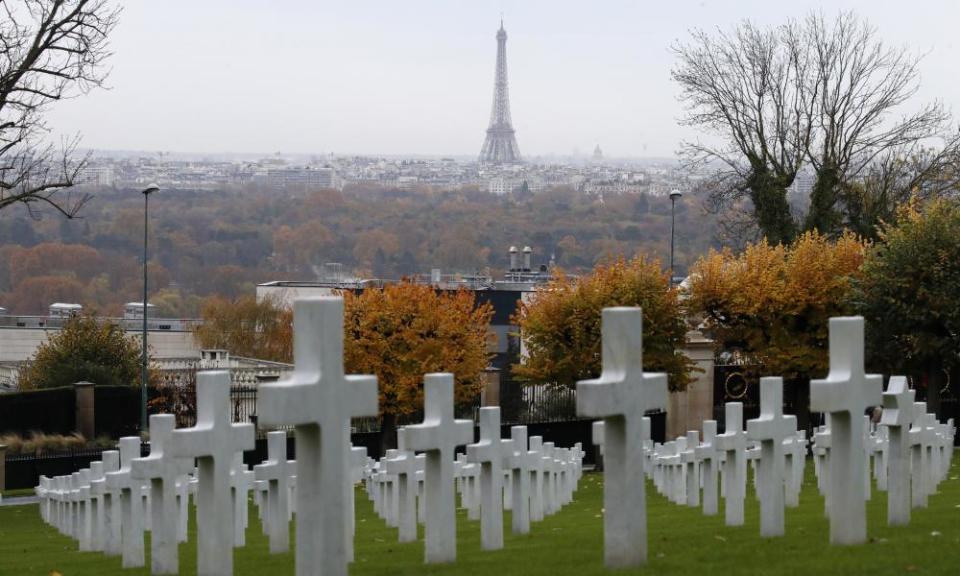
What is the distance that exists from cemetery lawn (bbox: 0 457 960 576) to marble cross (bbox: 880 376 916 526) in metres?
0.19

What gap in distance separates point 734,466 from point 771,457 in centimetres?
211

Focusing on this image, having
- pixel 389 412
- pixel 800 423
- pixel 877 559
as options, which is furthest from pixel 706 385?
pixel 877 559

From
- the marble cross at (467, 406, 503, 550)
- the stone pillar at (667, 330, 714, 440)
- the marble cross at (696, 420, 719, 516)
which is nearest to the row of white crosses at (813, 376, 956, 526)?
the marble cross at (696, 420, 719, 516)

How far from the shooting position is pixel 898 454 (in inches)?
507

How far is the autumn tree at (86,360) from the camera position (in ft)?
187

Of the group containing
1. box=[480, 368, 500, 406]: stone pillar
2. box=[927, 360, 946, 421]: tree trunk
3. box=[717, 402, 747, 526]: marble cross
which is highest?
box=[717, 402, 747, 526]: marble cross

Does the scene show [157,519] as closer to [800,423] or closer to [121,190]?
[800,423]

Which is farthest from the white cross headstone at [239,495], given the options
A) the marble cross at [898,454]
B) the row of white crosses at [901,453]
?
the marble cross at [898,454]

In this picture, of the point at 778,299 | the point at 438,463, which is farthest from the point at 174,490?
the point at 778,299

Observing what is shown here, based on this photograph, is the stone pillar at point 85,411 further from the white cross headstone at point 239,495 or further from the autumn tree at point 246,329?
the autumn tree at point 246,329

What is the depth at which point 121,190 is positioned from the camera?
181000 mm

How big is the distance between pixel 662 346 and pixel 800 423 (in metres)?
3.50

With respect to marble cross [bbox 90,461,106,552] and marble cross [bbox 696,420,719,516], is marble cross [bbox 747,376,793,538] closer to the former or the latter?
marble cross [bbox 696,420,719,516]

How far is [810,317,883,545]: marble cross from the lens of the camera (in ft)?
35.8
